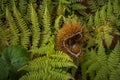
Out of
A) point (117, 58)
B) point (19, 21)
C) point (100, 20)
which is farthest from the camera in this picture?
point (100, 20)

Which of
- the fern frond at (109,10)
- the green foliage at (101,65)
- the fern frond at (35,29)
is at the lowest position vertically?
the green foliage at (101,65)

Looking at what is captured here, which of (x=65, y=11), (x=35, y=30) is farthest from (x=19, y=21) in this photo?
(x=65, y=11)

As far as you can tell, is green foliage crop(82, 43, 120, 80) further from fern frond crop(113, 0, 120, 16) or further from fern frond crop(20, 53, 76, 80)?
fern frond crop(113, 0, 120, 16)

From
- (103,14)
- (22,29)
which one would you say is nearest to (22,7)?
(22,29)

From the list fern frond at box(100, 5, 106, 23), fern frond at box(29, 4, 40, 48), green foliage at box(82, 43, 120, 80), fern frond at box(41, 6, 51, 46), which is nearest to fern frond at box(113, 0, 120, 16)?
fern frond at box(100, 5, 106, 23)

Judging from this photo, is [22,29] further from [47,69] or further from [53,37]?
[47,69]

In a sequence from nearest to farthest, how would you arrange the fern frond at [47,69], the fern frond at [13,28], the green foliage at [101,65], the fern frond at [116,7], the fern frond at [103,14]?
the fern frond at [47,69], the green foliage at [101,65], the fern frond at [13,28], the fern frond at [103,14], the fern frond at [116,7]

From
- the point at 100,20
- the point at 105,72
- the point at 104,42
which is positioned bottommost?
the point at 105,72

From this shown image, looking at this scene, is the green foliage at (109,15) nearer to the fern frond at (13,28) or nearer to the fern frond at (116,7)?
the fern frond at (116,7)

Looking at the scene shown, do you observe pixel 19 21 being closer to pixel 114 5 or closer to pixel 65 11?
pixel 65 11

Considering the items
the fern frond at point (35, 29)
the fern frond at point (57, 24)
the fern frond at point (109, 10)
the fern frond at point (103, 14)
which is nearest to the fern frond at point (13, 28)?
the fern frond at point (35, 29)

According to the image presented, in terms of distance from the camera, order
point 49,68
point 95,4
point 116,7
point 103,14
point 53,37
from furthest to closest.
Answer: point 95,4
point 116,7
point 103,14
point 53,37
point 49,68
